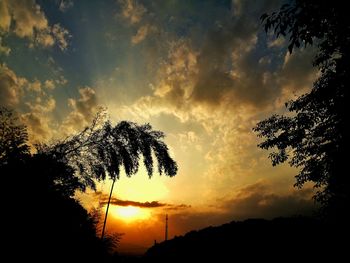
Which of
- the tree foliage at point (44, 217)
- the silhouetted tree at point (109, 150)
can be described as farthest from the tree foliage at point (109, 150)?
the tree foliage at point (44, 217)

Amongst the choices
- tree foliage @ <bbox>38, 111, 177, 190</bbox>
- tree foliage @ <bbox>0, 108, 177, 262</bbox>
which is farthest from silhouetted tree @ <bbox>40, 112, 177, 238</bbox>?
tree foliage @ <bbox>0, 108, 177, 262</bbox>

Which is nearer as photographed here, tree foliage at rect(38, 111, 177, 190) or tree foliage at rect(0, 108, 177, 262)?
tree foliage at rect(0, 108, 177, 262)

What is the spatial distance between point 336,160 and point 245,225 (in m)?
10.3

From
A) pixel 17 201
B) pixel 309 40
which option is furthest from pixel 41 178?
pixel 309 40

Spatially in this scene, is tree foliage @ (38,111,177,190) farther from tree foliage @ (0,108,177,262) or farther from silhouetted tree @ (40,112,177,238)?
tree foliage @ (0,108,177,262)

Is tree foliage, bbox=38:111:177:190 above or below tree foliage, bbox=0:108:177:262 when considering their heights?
above

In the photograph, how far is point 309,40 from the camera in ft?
12.5

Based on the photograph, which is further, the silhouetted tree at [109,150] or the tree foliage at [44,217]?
the silhouetted tree at [109,150]

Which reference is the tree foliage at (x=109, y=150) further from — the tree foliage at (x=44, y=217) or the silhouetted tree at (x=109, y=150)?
the tree foliage at (x=44, y=217)

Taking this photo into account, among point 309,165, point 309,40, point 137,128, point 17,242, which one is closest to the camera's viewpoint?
point 17,242

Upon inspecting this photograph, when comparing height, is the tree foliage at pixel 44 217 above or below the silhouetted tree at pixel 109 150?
below

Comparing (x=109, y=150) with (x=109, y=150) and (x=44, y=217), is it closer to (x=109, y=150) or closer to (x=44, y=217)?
(x=109, y=150)

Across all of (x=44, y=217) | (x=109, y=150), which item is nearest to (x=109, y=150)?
(x=109, y=150)

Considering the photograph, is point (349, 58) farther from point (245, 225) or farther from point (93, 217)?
point (93, 217)
